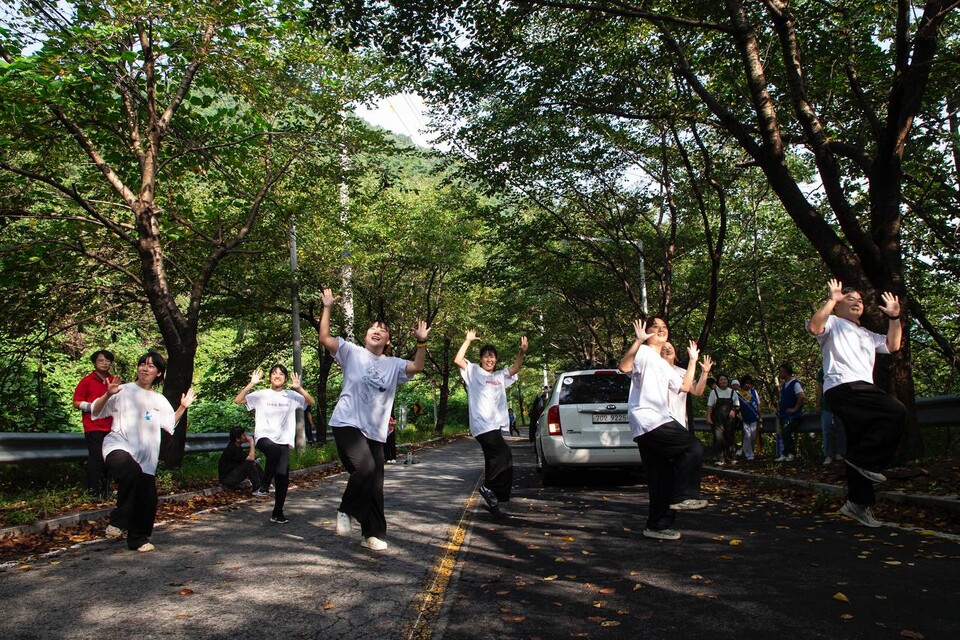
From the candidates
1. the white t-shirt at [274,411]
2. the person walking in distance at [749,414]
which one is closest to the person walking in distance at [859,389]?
the white t-shirt at [274,411]

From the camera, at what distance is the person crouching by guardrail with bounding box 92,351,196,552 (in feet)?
21.4

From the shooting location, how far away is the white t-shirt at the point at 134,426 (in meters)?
6.57

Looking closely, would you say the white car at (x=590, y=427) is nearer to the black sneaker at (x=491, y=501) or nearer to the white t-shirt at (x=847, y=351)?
the black sneaker at (x=491, y=501)

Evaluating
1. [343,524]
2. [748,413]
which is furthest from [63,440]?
[748,413]

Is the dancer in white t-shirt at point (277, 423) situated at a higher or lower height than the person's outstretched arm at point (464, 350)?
lower

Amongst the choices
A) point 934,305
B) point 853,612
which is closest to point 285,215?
point 853,612

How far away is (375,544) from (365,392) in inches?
50.2

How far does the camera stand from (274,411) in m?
8.69

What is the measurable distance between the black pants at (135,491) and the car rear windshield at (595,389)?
21.3ft

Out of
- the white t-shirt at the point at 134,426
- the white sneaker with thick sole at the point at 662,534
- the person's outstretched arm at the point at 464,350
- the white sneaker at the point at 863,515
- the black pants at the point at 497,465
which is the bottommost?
the white sneaker with thick sole at the point at 662,534

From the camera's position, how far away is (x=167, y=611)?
4426mm

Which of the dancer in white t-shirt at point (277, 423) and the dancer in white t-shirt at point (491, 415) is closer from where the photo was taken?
the dancer in white t-shirt at point (277, 423)

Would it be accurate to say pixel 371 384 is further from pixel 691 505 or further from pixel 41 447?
pixel 41 447

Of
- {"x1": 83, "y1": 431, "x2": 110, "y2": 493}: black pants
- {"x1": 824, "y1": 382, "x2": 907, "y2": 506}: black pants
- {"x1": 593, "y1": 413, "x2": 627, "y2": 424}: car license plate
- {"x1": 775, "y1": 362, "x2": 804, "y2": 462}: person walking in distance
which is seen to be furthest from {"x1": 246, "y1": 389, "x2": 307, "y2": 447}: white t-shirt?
{"x1": 775, "y1": 362, "x2": 804, "y2": 462}: person walking in distance
